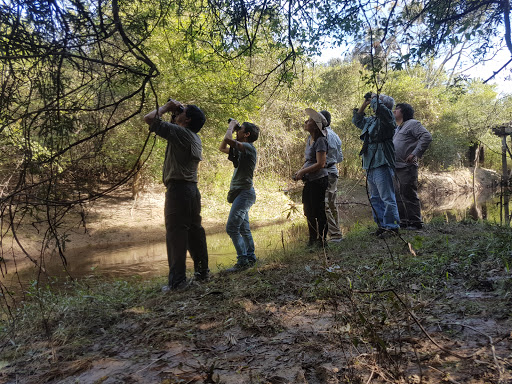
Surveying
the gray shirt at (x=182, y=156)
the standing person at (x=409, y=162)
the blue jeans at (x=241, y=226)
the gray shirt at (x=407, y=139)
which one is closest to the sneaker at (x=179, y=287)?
the blue jeans at (x=241, y=226)

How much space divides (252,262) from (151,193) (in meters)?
10.3

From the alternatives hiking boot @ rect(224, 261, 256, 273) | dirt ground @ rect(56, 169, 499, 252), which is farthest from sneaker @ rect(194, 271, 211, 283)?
dirt ground @ rect(56, 169, 499, 252)

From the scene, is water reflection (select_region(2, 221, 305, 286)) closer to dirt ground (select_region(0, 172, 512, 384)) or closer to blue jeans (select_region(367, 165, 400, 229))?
blue jeans (select_region(367, 165, 400, 229))

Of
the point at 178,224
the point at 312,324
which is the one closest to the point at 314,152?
the point at 178,224

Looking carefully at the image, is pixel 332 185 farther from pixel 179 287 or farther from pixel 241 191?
pixel 179 287

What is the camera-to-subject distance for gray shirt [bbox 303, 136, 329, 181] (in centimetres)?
468

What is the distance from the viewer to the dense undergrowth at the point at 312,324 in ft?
5.81

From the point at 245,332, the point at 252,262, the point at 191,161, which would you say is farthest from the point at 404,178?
the point at 245,332

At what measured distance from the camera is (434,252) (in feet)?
12.2

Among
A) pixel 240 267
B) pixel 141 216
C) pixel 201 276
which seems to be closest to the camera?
pixel 201 276

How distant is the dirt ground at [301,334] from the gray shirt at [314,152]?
1273 mm

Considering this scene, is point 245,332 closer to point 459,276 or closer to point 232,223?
point 459,276

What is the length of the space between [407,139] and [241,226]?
2822 mm

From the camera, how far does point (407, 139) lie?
548cm
